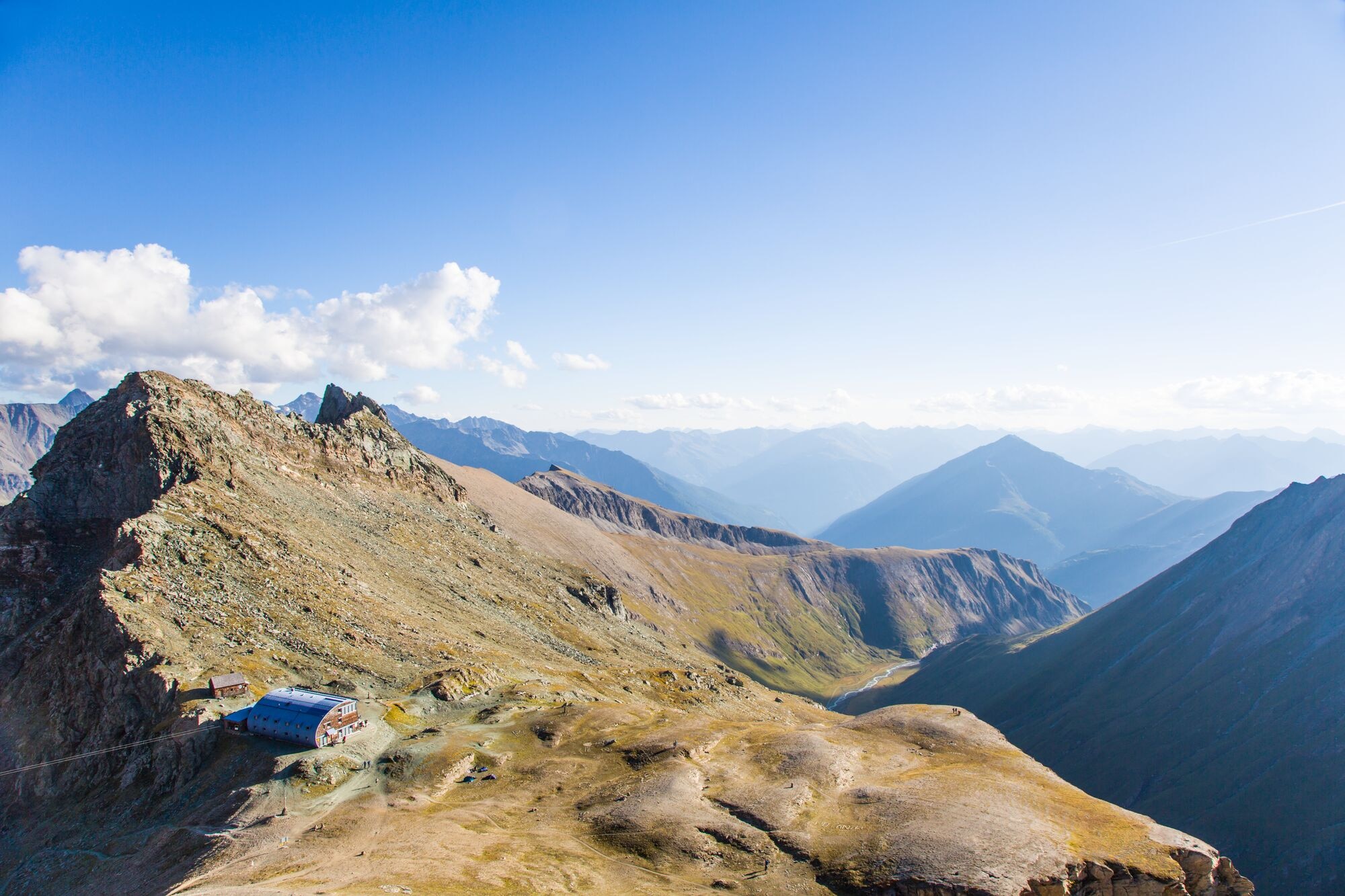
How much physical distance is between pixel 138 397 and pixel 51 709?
169ft

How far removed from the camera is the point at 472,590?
12156 cm

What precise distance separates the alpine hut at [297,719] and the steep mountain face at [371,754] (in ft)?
4.49

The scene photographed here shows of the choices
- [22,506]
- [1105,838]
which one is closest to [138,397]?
[22,506]

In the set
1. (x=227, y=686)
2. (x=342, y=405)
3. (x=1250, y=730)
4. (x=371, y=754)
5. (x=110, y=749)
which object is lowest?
(x=1250, y=730)

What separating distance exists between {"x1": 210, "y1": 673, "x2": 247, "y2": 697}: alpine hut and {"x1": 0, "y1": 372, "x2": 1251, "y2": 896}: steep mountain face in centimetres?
104

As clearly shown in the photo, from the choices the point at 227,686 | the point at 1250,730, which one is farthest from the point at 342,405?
the point at 1250,730

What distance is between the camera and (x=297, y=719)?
5669 centimetres

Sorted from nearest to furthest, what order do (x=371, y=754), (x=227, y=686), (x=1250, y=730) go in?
1. (x=371, y=754)
2. (x=227, y=686)
3. (x=1250, y=730)

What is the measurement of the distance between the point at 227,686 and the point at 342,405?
413ft

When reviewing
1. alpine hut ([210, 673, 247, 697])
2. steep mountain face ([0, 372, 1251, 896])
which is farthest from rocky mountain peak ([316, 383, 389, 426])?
alpine hut ([210, 673, 247, 697])

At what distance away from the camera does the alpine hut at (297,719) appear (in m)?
56.6

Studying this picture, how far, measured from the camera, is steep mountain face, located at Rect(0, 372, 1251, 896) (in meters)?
45.9

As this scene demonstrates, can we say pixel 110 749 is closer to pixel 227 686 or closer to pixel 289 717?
pixel 227 686

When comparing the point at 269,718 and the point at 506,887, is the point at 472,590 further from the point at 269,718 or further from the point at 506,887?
the point at 506,887
